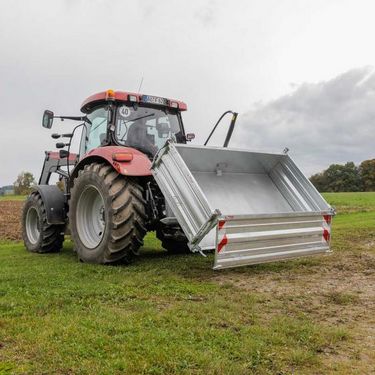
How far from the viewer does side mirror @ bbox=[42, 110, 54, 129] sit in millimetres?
7617

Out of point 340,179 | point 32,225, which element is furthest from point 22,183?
point 32,225

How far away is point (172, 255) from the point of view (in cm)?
759

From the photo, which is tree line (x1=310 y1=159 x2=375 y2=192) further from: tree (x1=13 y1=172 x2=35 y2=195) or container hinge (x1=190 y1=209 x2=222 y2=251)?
container hinge (x1=190 y1=209 x2=222 y2=251)

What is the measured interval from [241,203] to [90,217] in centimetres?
219

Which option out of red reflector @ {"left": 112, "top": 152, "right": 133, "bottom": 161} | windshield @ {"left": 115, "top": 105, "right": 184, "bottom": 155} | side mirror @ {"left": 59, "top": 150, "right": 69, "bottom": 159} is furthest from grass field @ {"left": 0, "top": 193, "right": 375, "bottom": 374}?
side mirror @ {"left": 59, "top": 150, "right": 69, "bottom": 159}

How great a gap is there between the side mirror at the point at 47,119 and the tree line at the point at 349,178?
66.7 m

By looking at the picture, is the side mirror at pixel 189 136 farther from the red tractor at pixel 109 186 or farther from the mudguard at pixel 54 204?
the mudguard at pixel 54 204

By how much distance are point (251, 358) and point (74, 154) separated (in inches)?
238

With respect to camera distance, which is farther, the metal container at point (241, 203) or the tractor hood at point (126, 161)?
the tractor hood at point (126, 161)

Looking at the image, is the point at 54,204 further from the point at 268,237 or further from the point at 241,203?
the point at 268,237

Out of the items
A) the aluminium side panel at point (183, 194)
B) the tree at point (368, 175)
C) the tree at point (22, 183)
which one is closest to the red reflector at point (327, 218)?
the aluminium side panel at point (183, 194)

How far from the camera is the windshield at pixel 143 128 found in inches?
273

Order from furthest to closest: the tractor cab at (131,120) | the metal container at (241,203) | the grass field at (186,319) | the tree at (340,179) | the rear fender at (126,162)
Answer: the tree at (340,179), the tractor cab at (131,120), the rear fender at (126,162), the metal container at (241,203), the grass field at (186,319)

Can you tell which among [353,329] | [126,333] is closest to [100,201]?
[126,333]
